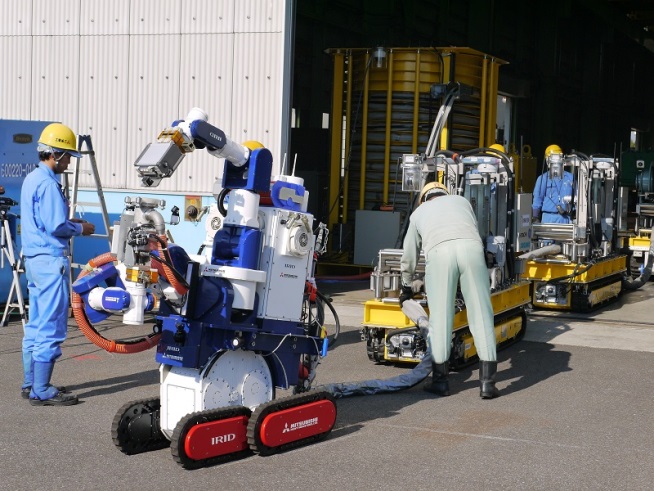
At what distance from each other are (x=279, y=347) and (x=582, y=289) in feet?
25.2

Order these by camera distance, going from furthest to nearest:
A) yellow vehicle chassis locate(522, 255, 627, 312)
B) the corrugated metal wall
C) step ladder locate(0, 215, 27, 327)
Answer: yellow vehicle chassis locate(522, 255, 627, 312) → the corrugated metal wall → step ladder locate(0, 215, 27, 327)

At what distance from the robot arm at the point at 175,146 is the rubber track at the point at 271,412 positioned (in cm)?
154

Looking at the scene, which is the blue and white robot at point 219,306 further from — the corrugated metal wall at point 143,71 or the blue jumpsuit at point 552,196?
the blue jumpsuit at point 552,196

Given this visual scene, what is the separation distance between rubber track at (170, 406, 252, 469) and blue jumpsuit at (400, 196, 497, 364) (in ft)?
7.75

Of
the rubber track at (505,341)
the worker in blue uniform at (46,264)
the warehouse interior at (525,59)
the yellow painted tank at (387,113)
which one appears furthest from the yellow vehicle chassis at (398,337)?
the warehouse interior at (525,59)

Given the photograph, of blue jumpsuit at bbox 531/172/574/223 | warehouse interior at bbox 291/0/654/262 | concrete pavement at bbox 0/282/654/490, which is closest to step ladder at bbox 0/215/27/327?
concrete pavement at bbox 0/282/654/490

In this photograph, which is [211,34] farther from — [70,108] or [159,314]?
[159,314]

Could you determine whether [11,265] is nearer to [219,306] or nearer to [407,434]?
[219,306]

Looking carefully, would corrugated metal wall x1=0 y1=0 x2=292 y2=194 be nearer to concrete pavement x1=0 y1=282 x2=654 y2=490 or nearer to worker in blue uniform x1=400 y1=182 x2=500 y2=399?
concrete pavement x1=0 y1=282 x2=654 y2=490

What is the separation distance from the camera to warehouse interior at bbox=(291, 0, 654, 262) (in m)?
22.5

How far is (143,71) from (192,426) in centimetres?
879

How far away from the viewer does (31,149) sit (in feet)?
40.6

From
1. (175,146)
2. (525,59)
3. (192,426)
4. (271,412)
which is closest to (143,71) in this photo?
(175,146)

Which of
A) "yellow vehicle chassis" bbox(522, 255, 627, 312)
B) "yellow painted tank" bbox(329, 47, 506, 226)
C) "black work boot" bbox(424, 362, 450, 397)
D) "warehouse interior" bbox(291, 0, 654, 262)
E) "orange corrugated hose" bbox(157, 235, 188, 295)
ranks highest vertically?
"warehouse interior" bbox(291, 0, 654, 262)
